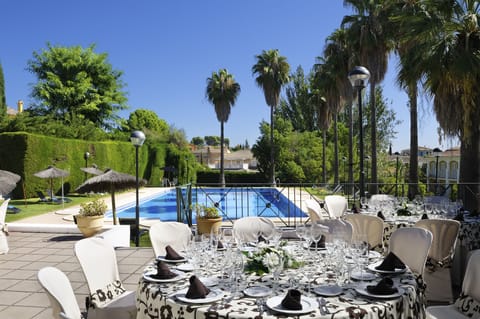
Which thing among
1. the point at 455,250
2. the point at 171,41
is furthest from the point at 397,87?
the point at 171,41

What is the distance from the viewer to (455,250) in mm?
4977

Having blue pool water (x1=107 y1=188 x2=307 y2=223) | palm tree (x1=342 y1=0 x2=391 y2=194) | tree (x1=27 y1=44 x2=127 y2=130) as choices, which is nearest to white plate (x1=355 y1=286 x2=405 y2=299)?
blue pool water (x1=107 y1=188 x2=307 y2=223)

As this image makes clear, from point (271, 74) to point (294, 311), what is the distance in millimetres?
26951

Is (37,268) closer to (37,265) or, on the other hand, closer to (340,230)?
(37,265)

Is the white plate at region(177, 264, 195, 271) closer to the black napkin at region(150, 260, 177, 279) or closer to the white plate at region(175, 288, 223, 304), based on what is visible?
the black napkin at region(150, 260, 177, 279)

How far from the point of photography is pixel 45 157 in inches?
633

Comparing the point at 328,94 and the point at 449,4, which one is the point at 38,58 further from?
the point at 449,4

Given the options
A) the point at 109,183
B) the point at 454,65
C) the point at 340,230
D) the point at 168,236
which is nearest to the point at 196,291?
the point at 340,230

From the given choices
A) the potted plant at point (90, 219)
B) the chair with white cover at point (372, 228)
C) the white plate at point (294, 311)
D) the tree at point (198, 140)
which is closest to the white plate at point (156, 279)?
the white plate at point (294, 311)

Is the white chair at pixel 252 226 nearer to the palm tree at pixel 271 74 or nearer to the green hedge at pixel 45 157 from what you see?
the green hedge at pixel 45 157

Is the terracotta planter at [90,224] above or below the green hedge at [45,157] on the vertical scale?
below

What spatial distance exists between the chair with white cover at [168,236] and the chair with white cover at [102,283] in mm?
691

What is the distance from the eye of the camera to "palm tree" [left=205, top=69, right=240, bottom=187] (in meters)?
29.8

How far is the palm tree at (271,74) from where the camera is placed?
28.0 m
